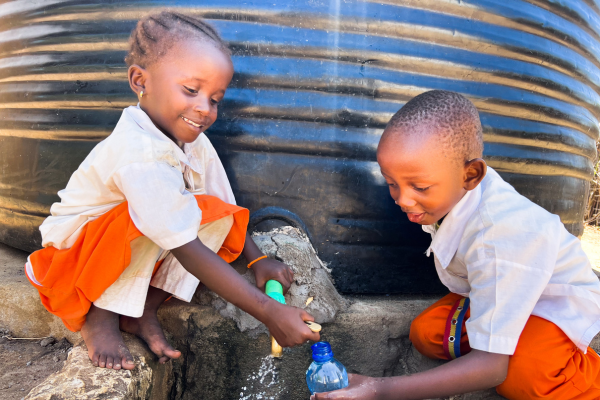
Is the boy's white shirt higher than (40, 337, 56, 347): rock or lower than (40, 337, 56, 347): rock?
higher

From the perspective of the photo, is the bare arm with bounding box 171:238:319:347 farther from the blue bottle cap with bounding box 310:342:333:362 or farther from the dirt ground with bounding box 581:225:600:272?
the dirt ground with bounding box 581:225:600:272

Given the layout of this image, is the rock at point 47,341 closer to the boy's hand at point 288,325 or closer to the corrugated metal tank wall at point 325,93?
the corrugated metal tank wall at point 325,93

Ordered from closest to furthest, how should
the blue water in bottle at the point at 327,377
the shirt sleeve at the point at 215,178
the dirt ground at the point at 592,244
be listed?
1. the blue water in bottle at the point at 327,377
2. the shirt sleeve at the point at 215,178
3. the dirt ground at the point at 592,244

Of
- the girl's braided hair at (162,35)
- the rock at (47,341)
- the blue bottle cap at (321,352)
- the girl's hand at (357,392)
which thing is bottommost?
the rock at (47,341)

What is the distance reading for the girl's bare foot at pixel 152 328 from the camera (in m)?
1.29

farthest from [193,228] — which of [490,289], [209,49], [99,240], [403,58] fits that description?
[403,58]

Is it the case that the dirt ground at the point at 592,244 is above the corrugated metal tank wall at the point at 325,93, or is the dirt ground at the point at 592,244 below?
below

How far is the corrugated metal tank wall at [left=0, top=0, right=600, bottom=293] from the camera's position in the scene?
164 centimetres

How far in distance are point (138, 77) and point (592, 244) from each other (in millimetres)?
4633

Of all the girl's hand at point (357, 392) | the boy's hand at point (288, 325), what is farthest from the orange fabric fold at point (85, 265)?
the girl's hand at point (357, 392)

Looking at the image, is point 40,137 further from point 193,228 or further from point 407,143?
point 407,143

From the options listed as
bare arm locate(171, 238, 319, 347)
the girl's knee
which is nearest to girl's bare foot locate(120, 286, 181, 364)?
bare arm locate(171, 238, 319, 347)

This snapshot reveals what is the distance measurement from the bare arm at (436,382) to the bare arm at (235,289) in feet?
0.62

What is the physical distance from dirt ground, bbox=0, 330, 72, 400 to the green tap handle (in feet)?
2.34
